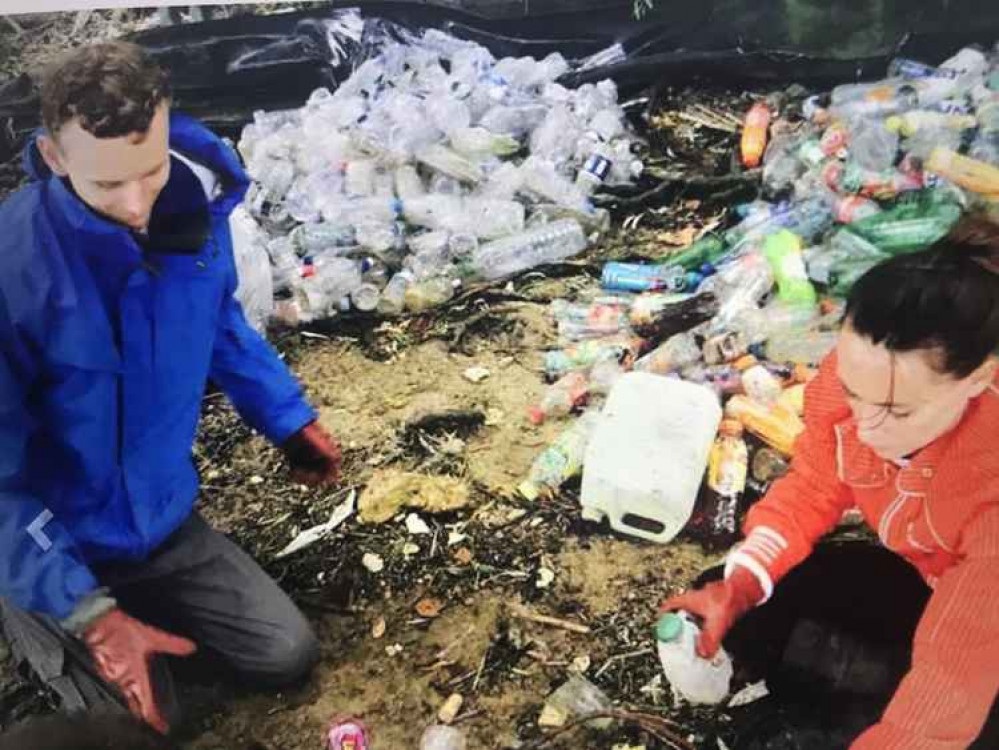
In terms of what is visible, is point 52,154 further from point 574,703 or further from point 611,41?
point 574,703

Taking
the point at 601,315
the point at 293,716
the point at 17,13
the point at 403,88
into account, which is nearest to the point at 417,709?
the point at 293,716

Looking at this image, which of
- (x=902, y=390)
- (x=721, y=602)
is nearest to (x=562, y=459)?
(x=721, y=602)

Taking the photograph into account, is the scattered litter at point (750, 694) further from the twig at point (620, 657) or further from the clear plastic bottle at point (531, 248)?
the clear plastic bottle at point (531, 248)

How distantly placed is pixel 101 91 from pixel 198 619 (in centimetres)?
86

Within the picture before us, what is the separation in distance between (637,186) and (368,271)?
440mm

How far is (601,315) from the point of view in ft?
4.44

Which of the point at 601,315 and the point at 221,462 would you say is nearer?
the point at 601,315

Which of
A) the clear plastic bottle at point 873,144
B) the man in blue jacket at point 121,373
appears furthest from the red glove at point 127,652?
the clear plastic bottle at point 873,144

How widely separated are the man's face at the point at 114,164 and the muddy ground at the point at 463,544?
1.62 feet

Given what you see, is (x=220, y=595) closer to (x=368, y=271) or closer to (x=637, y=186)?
(x=368, y=271)

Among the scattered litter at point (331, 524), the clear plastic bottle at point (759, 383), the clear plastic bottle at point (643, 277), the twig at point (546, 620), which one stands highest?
the clear plastic bottle at point (643, 277)

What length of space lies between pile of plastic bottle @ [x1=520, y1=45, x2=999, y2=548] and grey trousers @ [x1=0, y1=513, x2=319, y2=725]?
455 millimetres

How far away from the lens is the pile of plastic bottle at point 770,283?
1.12 m

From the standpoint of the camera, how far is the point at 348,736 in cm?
129
